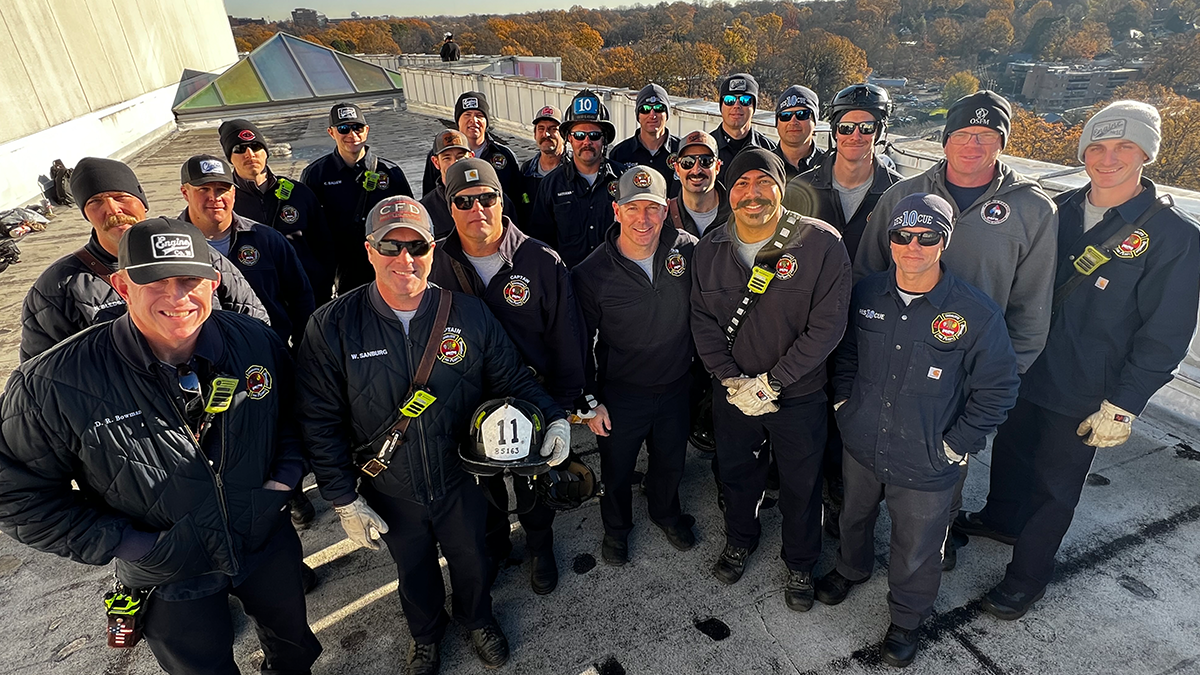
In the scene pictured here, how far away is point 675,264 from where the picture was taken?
12.1 ft

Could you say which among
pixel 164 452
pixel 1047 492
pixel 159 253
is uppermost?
pixel 159 253

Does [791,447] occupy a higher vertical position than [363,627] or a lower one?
higher

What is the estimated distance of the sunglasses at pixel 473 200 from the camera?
333 centimetres

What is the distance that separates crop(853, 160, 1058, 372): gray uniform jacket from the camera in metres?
3.25

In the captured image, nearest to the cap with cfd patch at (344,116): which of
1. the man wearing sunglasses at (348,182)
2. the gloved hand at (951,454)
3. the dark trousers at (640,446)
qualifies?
the man wearing sunglasses at (348,182)

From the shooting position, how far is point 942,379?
2980 mm

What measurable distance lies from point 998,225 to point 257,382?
3.83m

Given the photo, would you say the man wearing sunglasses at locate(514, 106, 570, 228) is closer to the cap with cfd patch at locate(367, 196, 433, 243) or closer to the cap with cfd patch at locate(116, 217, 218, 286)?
the cap with cfd patch at locate(367, 196, 433, 243)

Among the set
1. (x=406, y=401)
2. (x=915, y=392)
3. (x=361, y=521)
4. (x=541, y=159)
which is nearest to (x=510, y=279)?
(x=406, y=401)

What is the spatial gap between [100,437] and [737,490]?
3.25 metres

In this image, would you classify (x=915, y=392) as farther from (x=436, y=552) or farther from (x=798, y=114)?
(x=798, y=114)

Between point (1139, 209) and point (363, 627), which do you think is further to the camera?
point (363, 627)

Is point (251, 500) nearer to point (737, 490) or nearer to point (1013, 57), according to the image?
point (737, 490)

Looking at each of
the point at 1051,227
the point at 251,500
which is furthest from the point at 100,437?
the point at 1051,227
